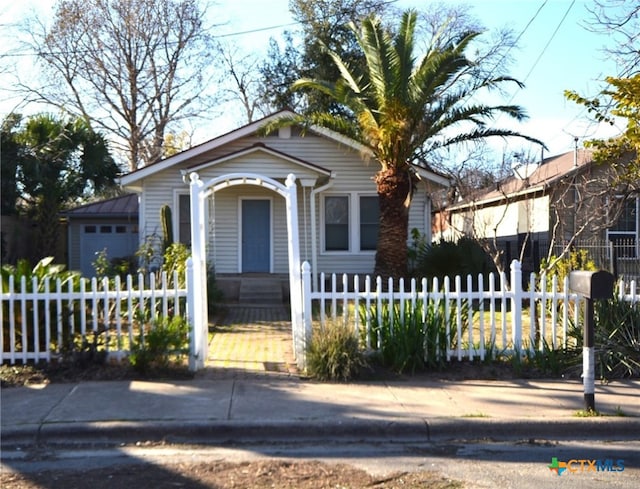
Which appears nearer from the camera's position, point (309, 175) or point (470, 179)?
point (309, 175)

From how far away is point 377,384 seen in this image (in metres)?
8.02

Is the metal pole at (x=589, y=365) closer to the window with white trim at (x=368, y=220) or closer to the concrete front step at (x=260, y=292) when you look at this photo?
the concrete front step at (x=260, y=292)

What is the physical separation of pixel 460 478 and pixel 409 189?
11.6 metres

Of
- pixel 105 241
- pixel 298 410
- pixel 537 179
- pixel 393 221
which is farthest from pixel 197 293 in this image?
pixel 105 241

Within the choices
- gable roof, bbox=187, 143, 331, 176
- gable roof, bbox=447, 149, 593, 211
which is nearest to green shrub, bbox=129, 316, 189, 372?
gable roof, bbox=187, 143, 331, 176

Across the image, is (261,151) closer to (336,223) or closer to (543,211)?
(336,223)

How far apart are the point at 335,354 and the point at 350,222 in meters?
11.1

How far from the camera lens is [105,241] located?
2481cm

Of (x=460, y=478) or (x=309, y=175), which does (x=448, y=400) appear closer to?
(x=460, y=478)

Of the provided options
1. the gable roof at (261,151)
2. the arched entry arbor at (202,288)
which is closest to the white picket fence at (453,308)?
the arched entry arbor at (202,288)

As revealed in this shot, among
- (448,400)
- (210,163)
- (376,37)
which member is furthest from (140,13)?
(448,400)

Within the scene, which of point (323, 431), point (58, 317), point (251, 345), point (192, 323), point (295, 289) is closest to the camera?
point (323, 431)

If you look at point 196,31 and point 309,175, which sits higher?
point 196,31

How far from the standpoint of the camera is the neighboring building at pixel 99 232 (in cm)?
2459
